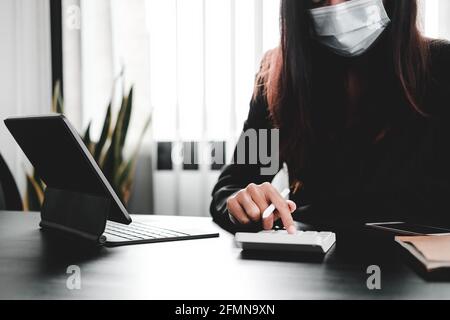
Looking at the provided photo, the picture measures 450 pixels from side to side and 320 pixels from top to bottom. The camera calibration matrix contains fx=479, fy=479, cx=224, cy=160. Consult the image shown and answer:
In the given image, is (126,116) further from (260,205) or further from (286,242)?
(286,242)

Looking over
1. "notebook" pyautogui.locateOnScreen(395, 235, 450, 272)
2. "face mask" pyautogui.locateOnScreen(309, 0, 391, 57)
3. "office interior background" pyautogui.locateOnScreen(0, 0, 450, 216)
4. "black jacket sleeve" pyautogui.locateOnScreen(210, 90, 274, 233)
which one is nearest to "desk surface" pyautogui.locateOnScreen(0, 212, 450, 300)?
"notebook" pyautogui.locateOnScreen(395, 235, 450, 272)

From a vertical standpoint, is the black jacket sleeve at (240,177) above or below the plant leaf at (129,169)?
above

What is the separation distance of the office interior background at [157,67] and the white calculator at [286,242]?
62.7 inches

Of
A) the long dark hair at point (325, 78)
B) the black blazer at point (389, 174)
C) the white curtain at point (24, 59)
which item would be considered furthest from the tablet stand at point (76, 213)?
the white curtain at point (24, 59)

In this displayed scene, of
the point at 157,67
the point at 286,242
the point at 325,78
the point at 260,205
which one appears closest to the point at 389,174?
the point at 325,78

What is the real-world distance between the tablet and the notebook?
414 millimetres

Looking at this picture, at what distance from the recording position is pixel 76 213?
2.70ft

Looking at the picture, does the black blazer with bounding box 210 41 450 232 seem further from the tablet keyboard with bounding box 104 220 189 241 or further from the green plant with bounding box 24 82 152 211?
the green plant with bounding box 24 82 152 211

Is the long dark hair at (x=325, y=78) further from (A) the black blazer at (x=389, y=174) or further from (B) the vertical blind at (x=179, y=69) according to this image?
(B) the vertical blind at (x=179, y=69)

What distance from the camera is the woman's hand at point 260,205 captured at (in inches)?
31.5

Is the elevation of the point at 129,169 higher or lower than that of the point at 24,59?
lower

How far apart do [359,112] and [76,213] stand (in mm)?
776

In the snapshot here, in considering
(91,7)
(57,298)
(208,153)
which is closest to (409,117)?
(57,298)
